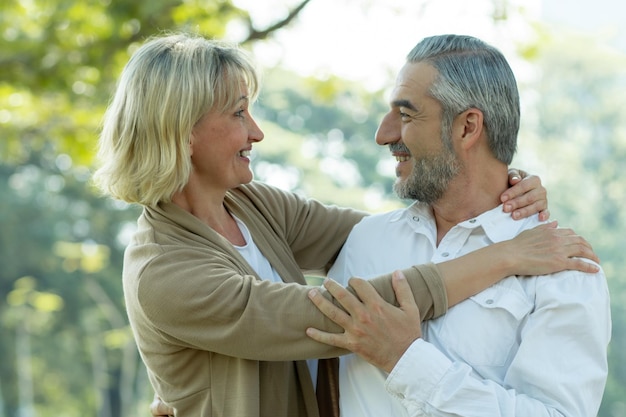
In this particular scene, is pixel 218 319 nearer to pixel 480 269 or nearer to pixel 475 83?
pixel 480 269

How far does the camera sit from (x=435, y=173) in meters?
2.54

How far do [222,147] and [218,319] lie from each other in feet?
1.67

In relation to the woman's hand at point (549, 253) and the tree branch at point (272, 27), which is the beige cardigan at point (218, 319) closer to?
the woman's hand at point (549, 253)

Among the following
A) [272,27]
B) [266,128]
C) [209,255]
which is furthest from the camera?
[266,128]

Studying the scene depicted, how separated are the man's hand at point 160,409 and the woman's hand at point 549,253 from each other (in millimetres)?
A: 1017

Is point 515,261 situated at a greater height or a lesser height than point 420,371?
greater

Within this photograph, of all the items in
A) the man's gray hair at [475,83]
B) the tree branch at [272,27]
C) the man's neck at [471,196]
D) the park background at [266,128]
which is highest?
the man's gray hair at [475,83]

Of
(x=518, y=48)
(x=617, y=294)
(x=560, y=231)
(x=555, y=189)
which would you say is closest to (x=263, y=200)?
(x=560, y=231)

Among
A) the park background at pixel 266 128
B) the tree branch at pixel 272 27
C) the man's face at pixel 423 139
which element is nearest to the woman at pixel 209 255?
the man's face at pixel 423 139

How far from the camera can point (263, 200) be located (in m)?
2.86

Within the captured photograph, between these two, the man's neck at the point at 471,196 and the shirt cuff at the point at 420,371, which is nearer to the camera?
the shirt cuff at the point at 420,371

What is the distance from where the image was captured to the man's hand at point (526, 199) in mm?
2494

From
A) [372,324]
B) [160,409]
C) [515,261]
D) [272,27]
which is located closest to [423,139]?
[515,261]

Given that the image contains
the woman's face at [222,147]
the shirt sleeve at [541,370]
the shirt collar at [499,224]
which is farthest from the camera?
the woman's face at [222,147]
